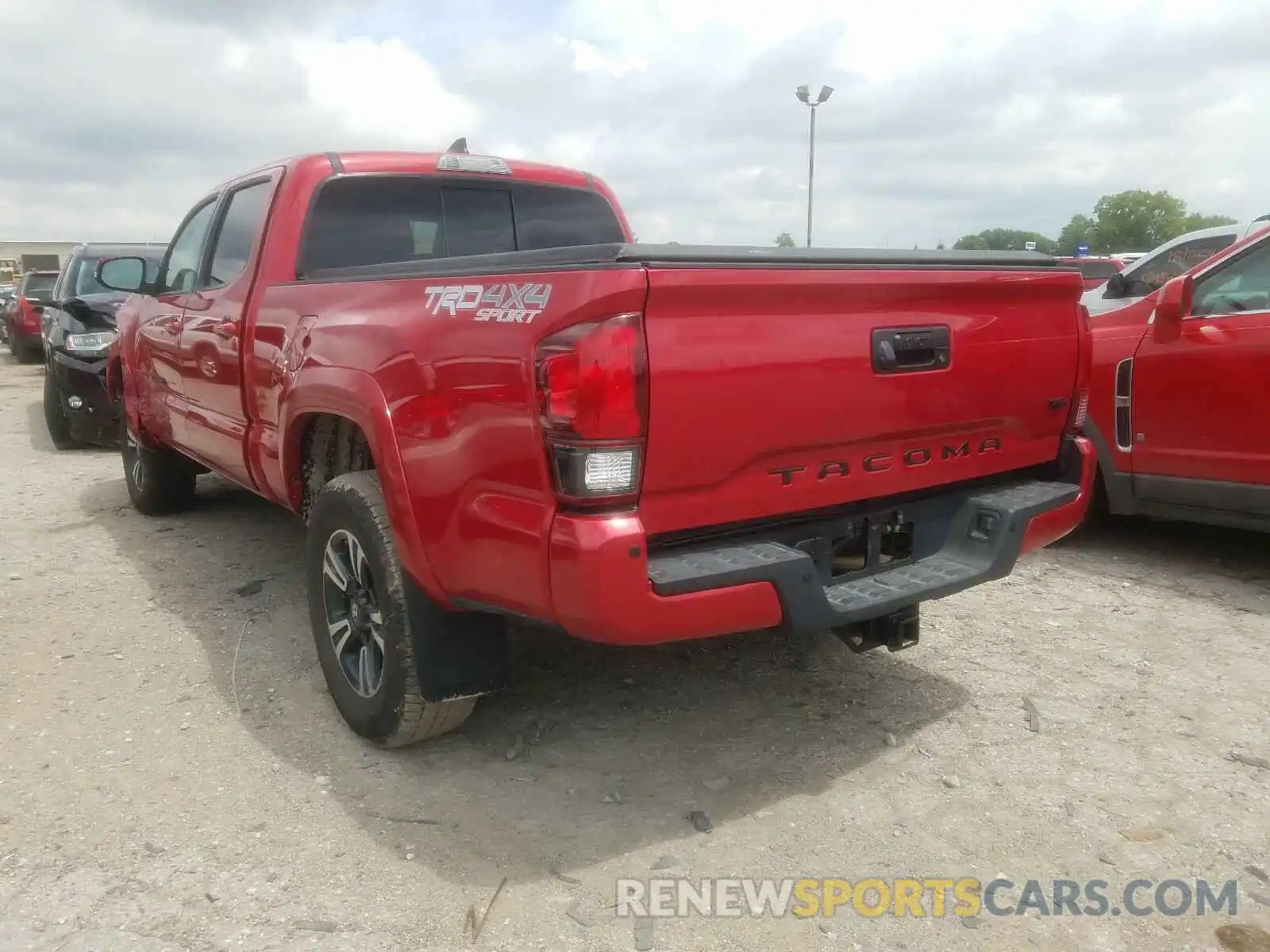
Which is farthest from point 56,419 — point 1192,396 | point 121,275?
point 1192,396

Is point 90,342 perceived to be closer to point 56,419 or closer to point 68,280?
point 56,419

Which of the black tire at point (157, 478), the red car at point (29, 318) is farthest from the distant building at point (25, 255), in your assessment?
the black tire at point (157, 478)

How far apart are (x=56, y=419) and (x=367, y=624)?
722 cm

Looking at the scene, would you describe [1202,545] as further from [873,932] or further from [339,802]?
[339,802]

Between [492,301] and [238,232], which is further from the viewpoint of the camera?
[238,232]

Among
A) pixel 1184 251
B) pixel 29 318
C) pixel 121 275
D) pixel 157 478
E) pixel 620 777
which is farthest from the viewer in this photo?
pixel 29 318

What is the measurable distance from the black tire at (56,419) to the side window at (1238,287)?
8571 millimetres

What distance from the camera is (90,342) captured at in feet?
28.3

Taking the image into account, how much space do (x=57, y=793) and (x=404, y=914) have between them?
129 centimetres

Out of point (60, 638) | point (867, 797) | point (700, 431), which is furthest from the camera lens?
point (60, 638)

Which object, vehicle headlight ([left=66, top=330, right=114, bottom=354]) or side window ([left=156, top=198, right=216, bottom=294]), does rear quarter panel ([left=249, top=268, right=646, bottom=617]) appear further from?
vehicle headlight ([left=66, top=330, right=114, bottom=354])

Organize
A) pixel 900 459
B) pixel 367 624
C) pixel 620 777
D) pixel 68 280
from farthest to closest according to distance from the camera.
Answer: pixel 68 280
pixel 367 624
pixel 620 777
pixel 900 459

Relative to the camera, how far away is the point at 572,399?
2.30m

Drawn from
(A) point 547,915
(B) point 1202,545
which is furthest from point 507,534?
(B) point 1202,545
